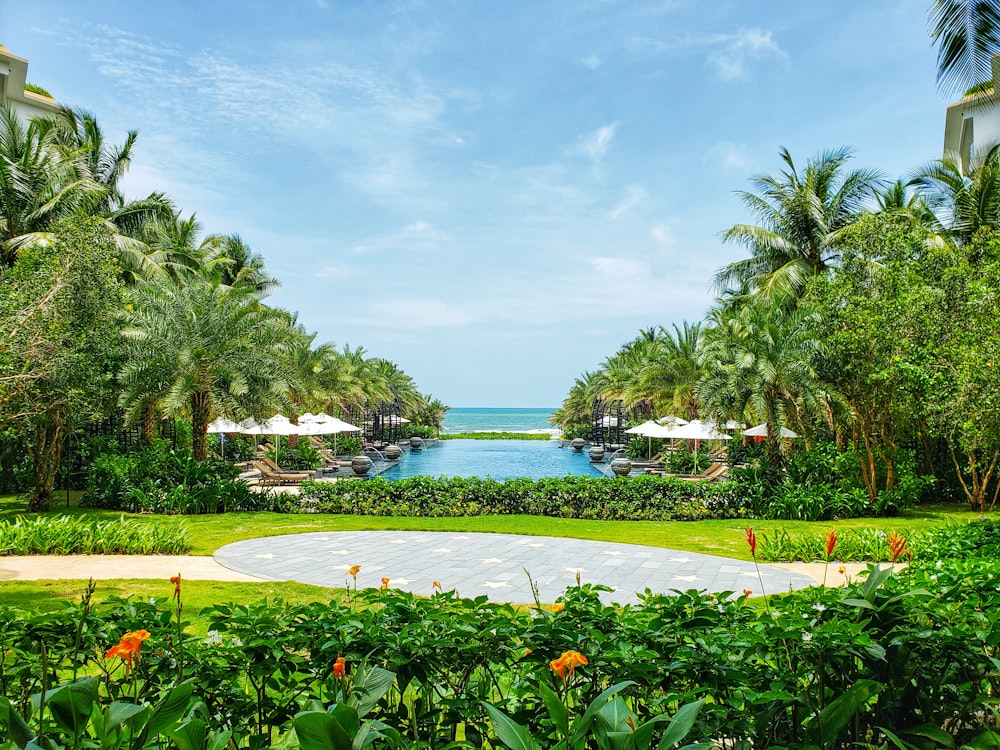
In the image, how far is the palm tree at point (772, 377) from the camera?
14.5 metres

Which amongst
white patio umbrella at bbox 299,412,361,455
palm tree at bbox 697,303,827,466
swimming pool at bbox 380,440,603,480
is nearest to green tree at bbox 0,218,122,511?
white patio umbrella at bbox 299,412,361,455

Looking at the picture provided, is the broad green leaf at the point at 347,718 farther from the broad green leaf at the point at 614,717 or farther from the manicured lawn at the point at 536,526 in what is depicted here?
the manicured lawn at the point at 536,526

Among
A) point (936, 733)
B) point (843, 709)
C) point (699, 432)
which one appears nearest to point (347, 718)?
point (843, 709)

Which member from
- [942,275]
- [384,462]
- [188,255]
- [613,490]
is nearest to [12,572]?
[613,490]

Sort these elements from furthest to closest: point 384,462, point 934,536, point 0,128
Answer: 1. point 384,462
2. point 0,128
3. point 934,536

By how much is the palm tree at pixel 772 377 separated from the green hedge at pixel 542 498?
2.18 m

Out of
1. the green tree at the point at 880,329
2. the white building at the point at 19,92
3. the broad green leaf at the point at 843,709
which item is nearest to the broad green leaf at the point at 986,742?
the broad green leaf at the point at 843,709

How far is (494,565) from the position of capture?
29.0 feet

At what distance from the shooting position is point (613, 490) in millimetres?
14344

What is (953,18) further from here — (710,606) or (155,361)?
(155,361)

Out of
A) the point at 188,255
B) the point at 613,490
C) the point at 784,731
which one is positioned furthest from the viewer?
the point at 188,255

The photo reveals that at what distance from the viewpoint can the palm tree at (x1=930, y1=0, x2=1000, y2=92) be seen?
8.64 meters

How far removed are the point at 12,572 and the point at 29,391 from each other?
174 inches

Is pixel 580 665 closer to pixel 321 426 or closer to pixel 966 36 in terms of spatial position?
pixel 966 36
